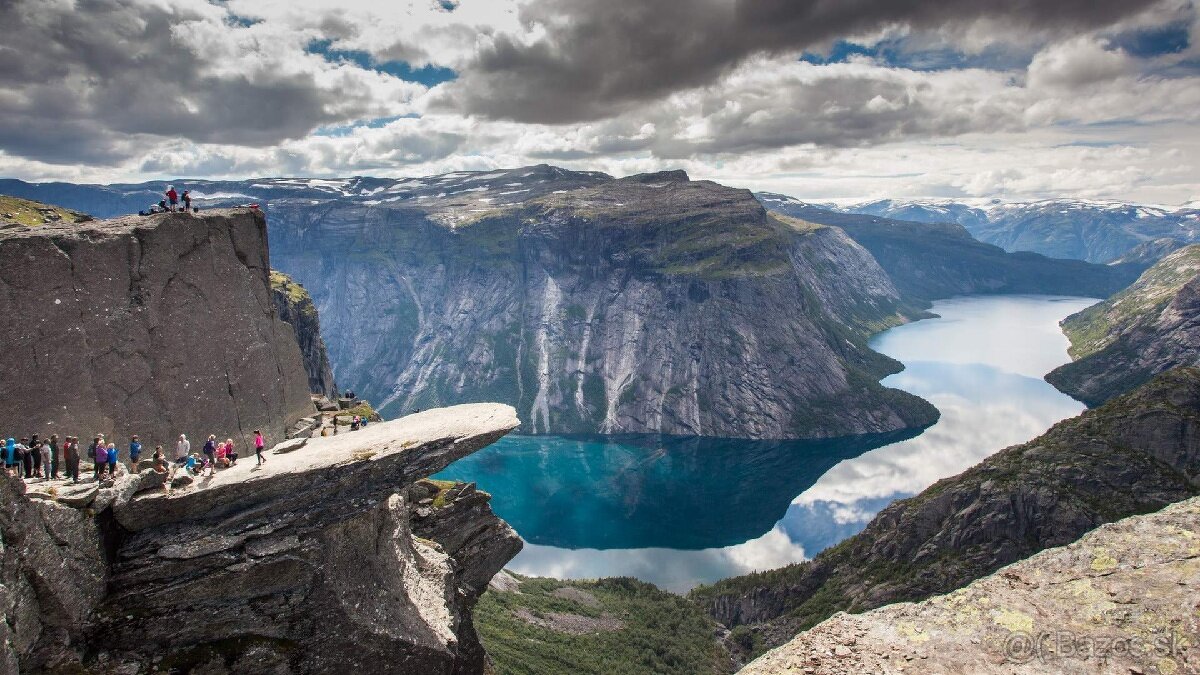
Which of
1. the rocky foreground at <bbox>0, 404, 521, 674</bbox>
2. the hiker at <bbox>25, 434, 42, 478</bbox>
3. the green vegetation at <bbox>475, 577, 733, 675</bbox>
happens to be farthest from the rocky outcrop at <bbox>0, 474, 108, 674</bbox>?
the green vegetation at <bbox>475, 577, 733, 675</bbox>

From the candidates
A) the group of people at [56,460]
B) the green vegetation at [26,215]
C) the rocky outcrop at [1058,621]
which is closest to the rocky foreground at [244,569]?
the group of people at [56,460]

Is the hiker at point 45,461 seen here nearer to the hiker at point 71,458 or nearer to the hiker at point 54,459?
the hiker at point 54,459

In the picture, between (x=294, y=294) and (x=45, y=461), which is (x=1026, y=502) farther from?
(x=294, y=294)

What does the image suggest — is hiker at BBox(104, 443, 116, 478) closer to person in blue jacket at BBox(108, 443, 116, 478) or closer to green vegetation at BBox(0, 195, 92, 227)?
person in blue jacket at BBox(108, 443, 116, 478)

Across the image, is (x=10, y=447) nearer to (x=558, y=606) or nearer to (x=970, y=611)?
(x=970, y=611)

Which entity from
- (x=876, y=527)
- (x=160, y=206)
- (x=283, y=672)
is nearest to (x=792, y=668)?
(x=283, y=672)
